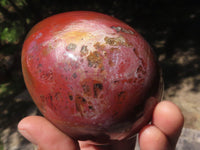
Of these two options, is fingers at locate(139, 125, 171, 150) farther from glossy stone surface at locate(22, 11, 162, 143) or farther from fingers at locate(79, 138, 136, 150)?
fingers at locate(79, 138, 136, 150)

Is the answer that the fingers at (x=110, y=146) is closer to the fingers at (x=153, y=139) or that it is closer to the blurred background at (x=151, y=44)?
the fingers at (x=153, y=139)

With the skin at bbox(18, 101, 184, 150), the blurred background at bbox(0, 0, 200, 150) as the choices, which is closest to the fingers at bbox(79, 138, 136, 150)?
the skin at bbox(18, 101, 184, 150)

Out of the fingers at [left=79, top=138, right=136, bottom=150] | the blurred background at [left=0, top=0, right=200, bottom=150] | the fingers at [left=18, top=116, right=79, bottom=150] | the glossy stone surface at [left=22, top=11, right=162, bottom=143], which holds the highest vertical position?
the glossy stone surface at [left=22, top=11, right=162, bottom=143]

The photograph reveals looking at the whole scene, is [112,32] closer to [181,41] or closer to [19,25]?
[19,25]

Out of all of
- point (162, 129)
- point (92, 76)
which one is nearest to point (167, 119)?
point (162, 129)

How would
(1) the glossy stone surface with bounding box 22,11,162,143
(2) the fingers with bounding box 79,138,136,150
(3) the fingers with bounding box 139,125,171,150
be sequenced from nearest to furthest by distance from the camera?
(1) the glossy stone surface with bounding box 22,11,162,143 < (3) the fingers with bounding box 139,125,171,150 < (2) the fingers with bounding box 79,138,136,150

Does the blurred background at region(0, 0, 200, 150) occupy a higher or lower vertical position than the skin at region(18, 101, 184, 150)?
lower

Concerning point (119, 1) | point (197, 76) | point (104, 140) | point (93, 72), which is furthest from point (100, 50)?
point (119, 1)

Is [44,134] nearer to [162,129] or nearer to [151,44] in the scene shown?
[162,129]
